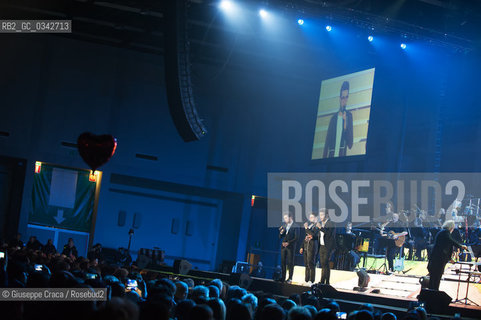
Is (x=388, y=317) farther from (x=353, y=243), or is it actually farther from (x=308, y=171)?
(x=308, y=171)

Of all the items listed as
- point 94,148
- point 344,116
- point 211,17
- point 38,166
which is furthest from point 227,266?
point 94,148

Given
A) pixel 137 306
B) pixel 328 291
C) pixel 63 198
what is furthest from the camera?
pixel 63 198

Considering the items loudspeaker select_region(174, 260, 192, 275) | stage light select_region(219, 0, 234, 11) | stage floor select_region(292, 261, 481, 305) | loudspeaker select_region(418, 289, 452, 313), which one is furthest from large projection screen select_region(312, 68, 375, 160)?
loudspeaker select_region(418, 289, 452, 313)

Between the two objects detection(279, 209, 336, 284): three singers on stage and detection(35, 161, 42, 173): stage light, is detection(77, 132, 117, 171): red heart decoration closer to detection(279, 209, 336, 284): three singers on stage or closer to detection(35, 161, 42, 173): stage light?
detection(279, 209, 336, 284): three singers on stage

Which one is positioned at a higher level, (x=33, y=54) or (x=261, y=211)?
(x=33, y=54)

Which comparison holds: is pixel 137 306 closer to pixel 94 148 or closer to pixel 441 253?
pixel 94 148

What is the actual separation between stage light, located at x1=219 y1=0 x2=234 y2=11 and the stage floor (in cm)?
730

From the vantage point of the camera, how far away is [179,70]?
1302 centimetres

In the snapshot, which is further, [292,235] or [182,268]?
[182,268]

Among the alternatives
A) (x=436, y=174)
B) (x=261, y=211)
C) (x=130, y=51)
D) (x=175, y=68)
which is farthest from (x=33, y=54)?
(x=436, y=174)

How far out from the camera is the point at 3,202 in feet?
61.9

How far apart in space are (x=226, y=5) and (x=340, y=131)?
185 inches

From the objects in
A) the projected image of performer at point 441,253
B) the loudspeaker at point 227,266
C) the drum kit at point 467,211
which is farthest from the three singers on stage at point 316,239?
the loudspeaker at point 227,266

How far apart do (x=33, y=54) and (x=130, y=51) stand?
10.5 feet
